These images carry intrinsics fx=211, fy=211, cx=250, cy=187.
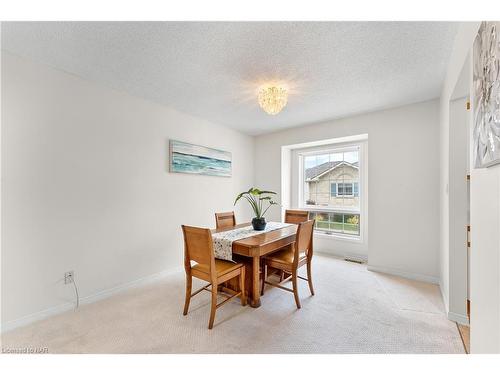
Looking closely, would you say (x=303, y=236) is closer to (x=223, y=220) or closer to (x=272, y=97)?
(x=223, y=220)

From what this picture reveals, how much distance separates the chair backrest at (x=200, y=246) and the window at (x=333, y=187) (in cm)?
294

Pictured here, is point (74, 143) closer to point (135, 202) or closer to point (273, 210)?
point (135, 202)

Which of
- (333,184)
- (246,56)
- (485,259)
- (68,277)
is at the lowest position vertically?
(68,277)

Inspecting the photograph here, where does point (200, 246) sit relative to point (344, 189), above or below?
below

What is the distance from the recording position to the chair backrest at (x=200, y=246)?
1775mm

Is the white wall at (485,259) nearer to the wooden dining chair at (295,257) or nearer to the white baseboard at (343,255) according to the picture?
the wooden dining chair at (295,257)

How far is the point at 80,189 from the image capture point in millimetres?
2221

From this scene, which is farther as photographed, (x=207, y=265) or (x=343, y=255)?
(x=343, y=255)

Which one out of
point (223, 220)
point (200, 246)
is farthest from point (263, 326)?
point (223, 220)

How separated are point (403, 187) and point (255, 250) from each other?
242cm

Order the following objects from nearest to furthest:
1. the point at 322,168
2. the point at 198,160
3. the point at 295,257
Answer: the point at 295,257
the point at 198,160
the point at 322,168

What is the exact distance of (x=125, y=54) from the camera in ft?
6.07

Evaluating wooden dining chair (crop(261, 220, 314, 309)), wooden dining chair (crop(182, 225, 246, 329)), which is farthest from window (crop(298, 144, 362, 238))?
wooden dining chair (crop(182, 225, 246, 329))
